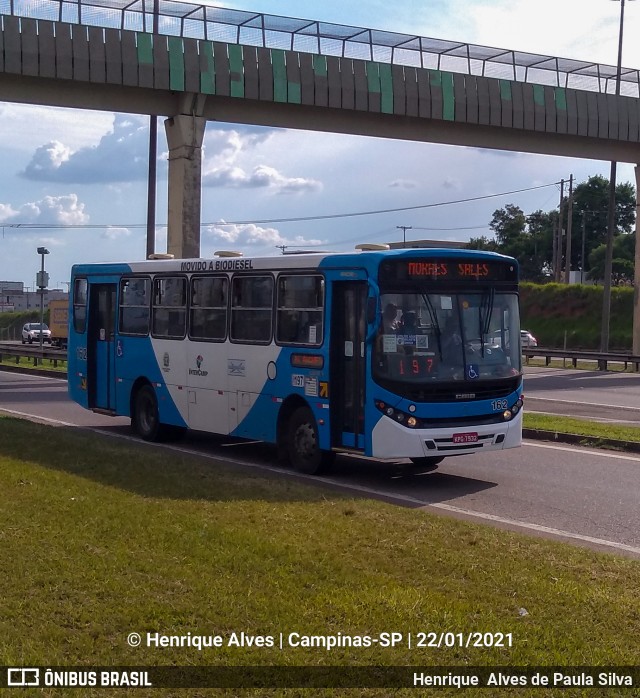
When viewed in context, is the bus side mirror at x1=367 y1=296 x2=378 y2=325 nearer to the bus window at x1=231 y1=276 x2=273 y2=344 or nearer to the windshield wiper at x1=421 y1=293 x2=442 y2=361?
the windshield wiper at x1=421 y1=293 x2=442 y2=361

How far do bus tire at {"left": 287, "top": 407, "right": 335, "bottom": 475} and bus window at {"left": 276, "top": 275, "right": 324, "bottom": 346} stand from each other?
3.07 ft

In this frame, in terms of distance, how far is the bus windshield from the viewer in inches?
480

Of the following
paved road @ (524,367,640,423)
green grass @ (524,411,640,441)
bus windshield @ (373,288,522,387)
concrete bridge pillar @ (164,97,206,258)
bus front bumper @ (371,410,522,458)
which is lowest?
paved road @ (524,367,640,423)

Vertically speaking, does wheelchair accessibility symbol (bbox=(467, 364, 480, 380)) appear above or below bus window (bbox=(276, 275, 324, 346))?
below

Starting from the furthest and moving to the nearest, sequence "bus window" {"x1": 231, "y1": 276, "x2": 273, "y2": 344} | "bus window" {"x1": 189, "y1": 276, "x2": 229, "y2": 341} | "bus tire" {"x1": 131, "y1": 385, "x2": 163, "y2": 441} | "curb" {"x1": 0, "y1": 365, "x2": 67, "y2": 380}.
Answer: "curb" {"x1": 0, "y1": 365, "x2": 67, "y2": 380}, "bus tire" {"x1": 131, "y1": 385, "x2": 163, "y2": 441}, "bus window" {"x1": 189, "y1": 276, "x2": 229, "y2": 341}, "bus window" {"x1": 231, "y1": 276, "x2": 273, "y2": 344}

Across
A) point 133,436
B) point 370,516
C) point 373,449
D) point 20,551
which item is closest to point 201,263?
point 133,436

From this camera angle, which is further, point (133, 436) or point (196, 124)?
point (196, 124)

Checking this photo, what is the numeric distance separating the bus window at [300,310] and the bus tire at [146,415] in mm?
3547

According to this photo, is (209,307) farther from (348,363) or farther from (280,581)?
(280,581)

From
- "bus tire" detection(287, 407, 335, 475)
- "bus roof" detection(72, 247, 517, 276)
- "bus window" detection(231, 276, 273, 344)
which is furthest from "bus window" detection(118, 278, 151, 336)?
"bus tire" detection(287, 407, 335, 475)

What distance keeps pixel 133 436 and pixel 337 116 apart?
1987 cm

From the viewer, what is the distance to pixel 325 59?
3266cm

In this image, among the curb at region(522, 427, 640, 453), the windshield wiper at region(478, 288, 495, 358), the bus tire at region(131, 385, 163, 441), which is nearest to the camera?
the windshield wiper at region(478, 288, 495, 358)

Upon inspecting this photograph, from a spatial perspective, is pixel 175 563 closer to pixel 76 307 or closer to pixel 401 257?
pixel 401 257
